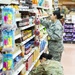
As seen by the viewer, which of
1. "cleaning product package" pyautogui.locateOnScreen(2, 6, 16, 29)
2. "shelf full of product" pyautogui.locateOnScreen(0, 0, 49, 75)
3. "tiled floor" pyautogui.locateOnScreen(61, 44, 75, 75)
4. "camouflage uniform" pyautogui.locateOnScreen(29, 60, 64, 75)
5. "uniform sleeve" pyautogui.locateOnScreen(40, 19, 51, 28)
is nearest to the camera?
"cleaning product package" pyautogui.locateOnScreen(2, 6, 16, 29)

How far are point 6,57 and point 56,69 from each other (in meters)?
1.32

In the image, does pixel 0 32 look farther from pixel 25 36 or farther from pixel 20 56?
pixel 25 36

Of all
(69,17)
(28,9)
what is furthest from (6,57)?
(69,17)

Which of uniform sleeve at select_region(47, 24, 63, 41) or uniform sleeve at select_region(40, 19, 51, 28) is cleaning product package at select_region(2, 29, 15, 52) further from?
uniform sleeve at select_region(40, 19, 51, 28)

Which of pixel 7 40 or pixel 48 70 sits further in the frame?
pixel 48 70

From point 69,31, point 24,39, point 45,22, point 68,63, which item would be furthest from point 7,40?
point 69,31

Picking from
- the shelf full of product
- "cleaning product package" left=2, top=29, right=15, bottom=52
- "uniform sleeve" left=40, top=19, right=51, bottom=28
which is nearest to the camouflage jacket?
"uniform sleeve" left=40, top=19, right=51, bottom=28

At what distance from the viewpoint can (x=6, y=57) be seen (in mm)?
2561

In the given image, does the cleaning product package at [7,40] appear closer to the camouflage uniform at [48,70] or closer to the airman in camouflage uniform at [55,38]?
the camouflage uniform at [48,70]

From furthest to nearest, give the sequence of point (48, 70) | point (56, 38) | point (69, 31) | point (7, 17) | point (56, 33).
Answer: point (69, 31)
point (56, 38)
point (56, 33)
point (48, 70)
point (7, 17)

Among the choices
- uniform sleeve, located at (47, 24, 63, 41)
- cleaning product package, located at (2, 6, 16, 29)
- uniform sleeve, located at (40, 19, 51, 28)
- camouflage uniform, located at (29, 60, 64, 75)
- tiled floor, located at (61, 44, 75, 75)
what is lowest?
tiled floor, located at (61, 44, 75, 75)

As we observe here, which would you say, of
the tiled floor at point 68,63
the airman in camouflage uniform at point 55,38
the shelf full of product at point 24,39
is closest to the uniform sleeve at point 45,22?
the airman in camouflage uniform at point 55,38

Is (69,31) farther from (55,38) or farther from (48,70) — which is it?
(48,70)

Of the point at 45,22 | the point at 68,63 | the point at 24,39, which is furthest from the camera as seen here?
the point at 68,63
